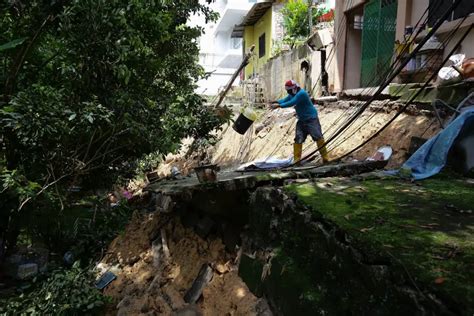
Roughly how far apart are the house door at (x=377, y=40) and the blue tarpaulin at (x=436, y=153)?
430cm

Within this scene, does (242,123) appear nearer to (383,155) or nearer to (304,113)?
(304,113)

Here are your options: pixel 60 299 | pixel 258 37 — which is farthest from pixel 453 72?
pixel 258 37

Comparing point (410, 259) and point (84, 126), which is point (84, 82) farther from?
point (410, 259)

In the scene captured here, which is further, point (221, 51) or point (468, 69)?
point (221, 51)

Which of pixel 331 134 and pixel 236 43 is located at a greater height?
pixel 236 43

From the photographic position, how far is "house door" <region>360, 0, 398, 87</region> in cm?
930

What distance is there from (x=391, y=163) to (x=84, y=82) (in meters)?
5.12

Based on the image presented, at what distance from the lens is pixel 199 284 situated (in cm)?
544

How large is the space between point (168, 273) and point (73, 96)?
304 centimetres

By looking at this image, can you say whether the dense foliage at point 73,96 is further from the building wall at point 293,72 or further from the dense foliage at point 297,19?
the dense foliage at point 297,19

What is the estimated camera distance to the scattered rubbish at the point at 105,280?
623 centimetres

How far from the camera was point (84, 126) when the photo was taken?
15.4 ft

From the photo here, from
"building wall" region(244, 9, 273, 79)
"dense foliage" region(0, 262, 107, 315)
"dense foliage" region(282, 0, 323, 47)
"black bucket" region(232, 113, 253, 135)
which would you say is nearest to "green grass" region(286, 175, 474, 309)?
"black bucket" region(232, 113, 253, 135)

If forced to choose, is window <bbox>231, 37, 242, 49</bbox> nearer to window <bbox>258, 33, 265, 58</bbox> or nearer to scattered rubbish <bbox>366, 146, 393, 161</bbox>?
window <bbox>258, 33, 265, 58</bbox>
